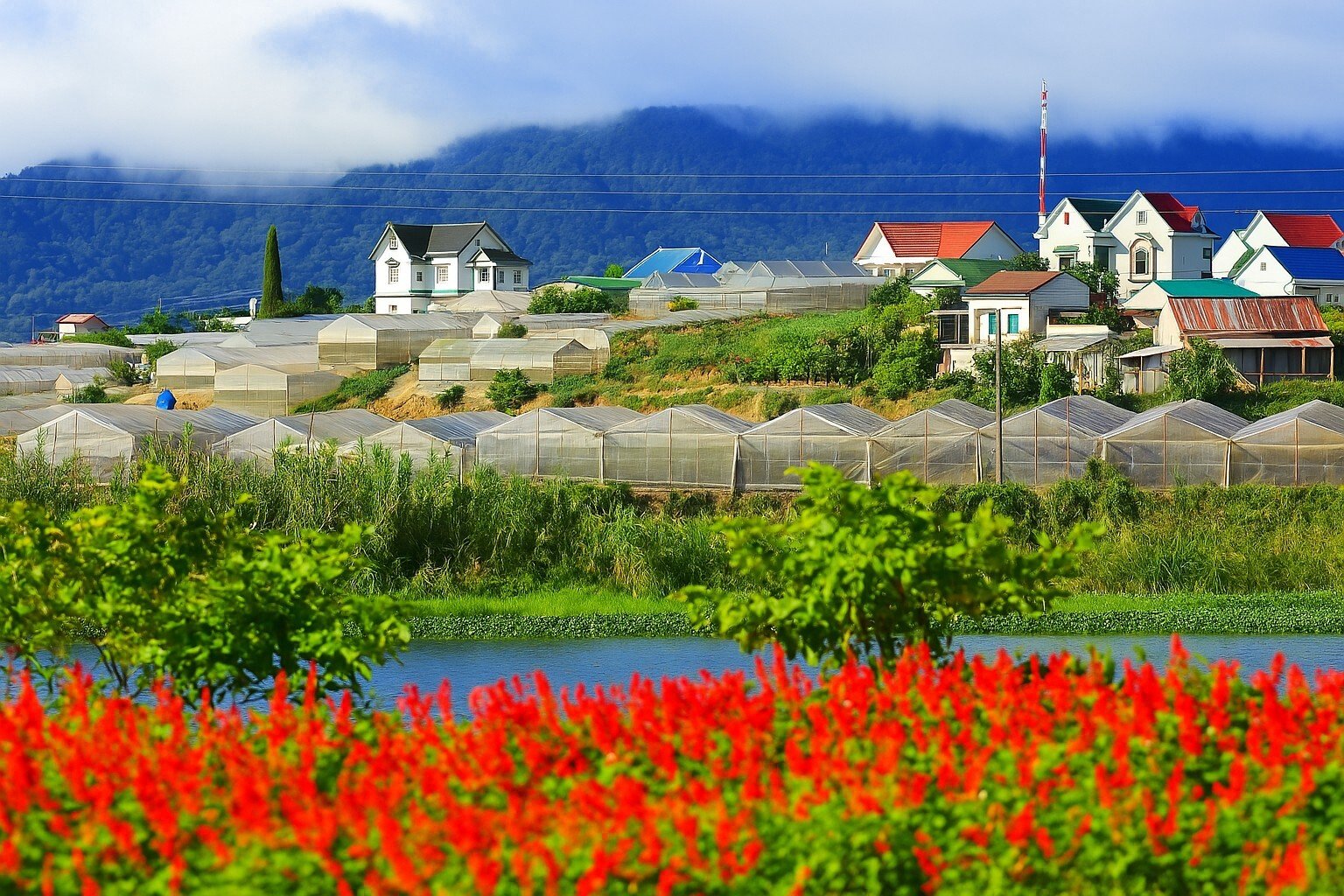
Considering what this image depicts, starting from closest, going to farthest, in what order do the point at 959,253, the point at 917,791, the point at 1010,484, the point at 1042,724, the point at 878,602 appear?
the point at 917,791 → the point at 1042,724 → the point at 878,602 → the point at 1010,484 → the point at 959,253

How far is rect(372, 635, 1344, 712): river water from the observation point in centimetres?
1806

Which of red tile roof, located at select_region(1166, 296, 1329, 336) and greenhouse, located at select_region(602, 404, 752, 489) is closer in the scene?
greenhouse, located at select_region(602, 404, 752, 489)

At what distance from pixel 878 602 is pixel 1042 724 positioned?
237 centimetres

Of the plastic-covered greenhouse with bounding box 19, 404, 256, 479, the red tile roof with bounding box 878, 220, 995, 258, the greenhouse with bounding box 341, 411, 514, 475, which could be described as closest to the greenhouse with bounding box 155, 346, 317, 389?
the plastic-covered greenhouse with bounding box 19, 404, 256, 479

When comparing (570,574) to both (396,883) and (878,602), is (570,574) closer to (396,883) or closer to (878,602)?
(878,602)

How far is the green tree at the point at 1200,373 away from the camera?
37.5 meters

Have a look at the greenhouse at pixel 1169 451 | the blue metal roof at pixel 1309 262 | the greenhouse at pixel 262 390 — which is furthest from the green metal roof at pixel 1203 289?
the greenhouse at pixel 262 390

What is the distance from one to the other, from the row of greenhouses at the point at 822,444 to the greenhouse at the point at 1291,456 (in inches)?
0.9

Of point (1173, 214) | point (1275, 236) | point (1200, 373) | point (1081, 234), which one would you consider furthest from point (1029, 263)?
point (1200, 373)

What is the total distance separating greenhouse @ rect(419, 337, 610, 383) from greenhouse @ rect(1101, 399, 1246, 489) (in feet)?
68.3

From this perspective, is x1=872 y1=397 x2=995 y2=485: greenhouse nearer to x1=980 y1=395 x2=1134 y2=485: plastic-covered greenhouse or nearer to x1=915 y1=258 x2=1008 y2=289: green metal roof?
x1=980 y1=395 x2=1134 y2=485: plastic-covered greenhouse

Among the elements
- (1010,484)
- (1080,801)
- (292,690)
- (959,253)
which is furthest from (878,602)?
(959,253)

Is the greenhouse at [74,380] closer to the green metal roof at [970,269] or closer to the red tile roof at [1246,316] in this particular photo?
the green metal roof at [970,269]

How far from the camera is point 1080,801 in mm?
6211
